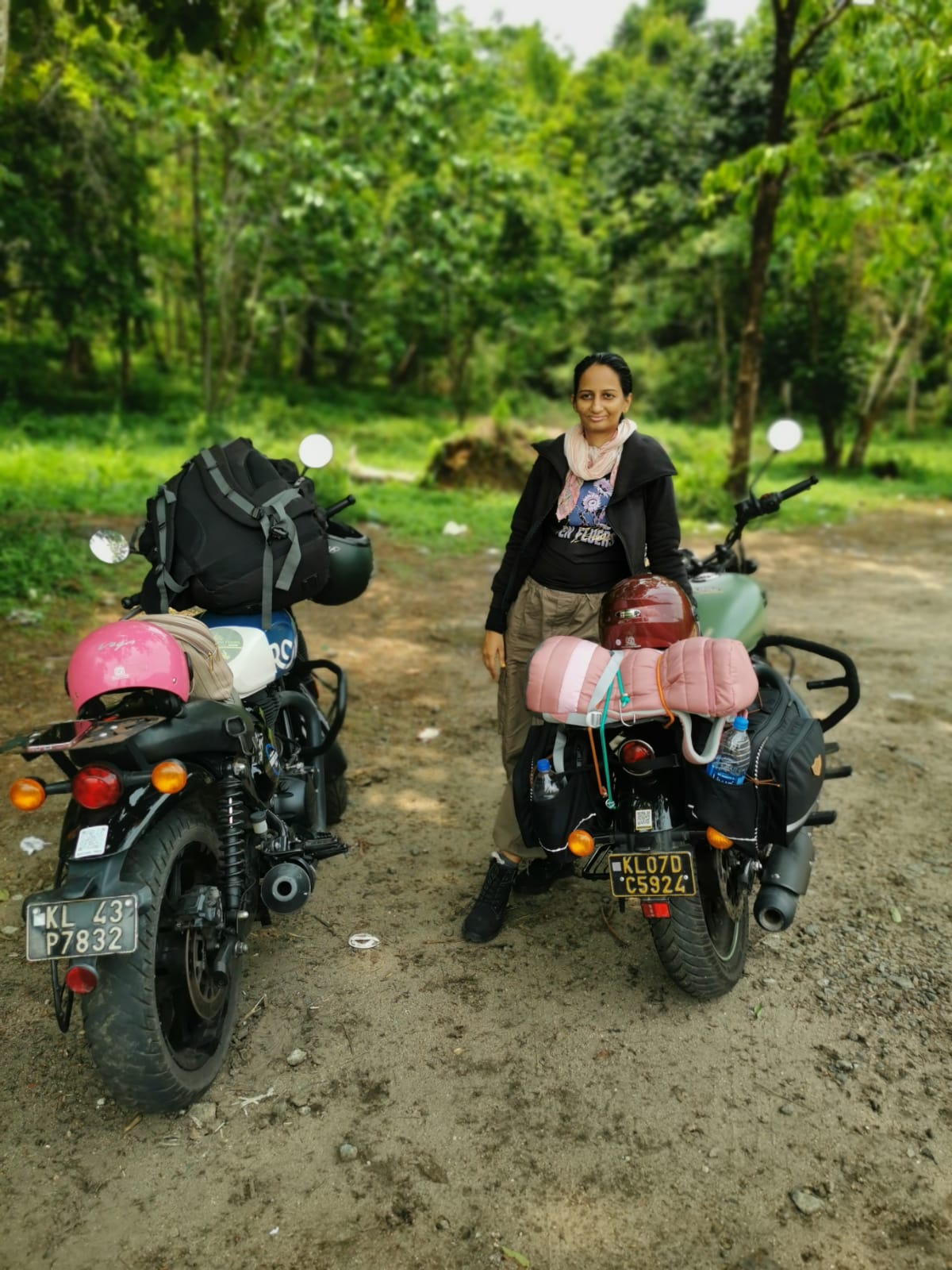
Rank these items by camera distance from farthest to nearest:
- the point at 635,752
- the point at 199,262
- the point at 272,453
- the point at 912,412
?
1. the point at 912,412
2. the point at 199,262
3. the point at 272,453
4. the point at 635,752

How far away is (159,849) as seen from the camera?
2135 mm

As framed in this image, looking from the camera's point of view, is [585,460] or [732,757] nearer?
[732,757]

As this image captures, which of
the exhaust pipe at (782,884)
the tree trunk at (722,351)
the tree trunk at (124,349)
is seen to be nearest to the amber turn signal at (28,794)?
the exhaust pipe at (782,884)

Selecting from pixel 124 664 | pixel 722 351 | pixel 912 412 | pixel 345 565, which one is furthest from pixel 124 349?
pixel 124 664

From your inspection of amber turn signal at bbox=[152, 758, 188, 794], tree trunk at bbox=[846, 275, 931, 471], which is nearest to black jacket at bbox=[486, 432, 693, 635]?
amber turn signal at bbox=[152, 758, 188, 794]

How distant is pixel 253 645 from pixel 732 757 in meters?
1.40

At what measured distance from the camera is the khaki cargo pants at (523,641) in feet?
9.89

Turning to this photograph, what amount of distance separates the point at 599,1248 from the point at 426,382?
2708cm

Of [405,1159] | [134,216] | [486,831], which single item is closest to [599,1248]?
[405,1159]

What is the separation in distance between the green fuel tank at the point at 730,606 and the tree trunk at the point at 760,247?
22.6 feet

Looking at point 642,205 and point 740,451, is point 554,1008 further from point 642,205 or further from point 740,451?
Result: point 642,205

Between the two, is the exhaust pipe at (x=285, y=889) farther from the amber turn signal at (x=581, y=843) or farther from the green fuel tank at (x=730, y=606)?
the green fuel tank at (x=730, y=606)

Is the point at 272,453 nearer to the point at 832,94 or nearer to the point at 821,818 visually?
the point at 832,94

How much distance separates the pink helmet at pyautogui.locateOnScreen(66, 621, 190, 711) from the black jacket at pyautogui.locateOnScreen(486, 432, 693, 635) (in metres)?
1.14
